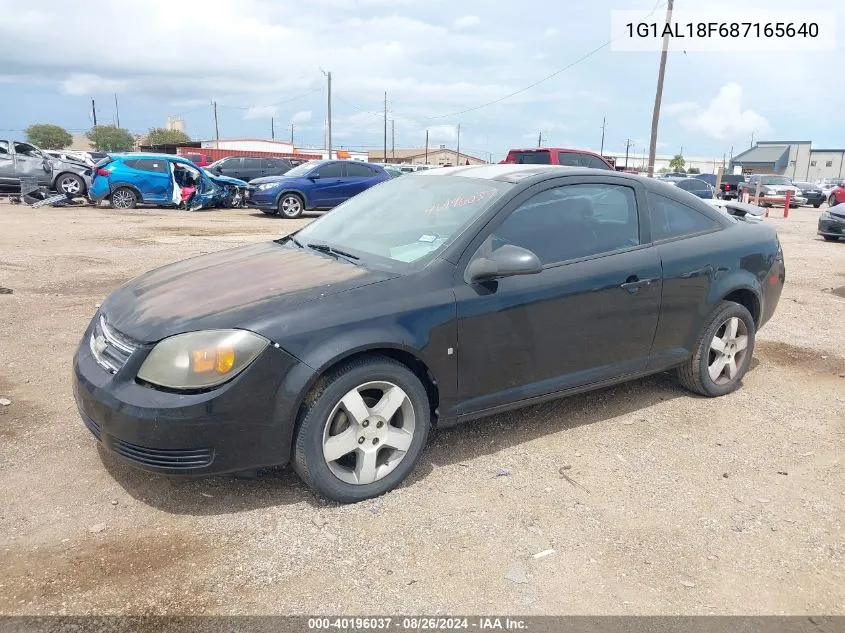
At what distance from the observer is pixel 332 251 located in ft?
12.6

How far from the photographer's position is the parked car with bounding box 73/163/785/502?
9.48 ft

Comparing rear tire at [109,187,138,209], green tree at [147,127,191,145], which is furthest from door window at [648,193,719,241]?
green tree at [147,127,191,145]

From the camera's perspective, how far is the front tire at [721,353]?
178 inches

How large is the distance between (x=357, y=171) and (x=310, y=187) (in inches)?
58.3

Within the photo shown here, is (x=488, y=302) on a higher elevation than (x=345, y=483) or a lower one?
higher

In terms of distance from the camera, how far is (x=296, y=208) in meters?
17.6

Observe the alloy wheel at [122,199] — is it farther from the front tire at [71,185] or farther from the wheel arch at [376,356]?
the wheel arch at [376,356]

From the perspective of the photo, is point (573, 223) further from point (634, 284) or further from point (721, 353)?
point (721, 353)

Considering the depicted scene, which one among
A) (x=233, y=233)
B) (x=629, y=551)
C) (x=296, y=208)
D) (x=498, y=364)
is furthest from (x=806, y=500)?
(x=296, y=208)

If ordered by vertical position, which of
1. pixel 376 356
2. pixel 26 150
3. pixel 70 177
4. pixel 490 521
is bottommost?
pixel 490 521

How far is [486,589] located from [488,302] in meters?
1.41

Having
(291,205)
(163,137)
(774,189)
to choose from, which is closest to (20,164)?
(291,205)

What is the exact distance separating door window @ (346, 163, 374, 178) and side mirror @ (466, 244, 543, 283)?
49.9 ft

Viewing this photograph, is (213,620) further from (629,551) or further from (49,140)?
(49,140)
